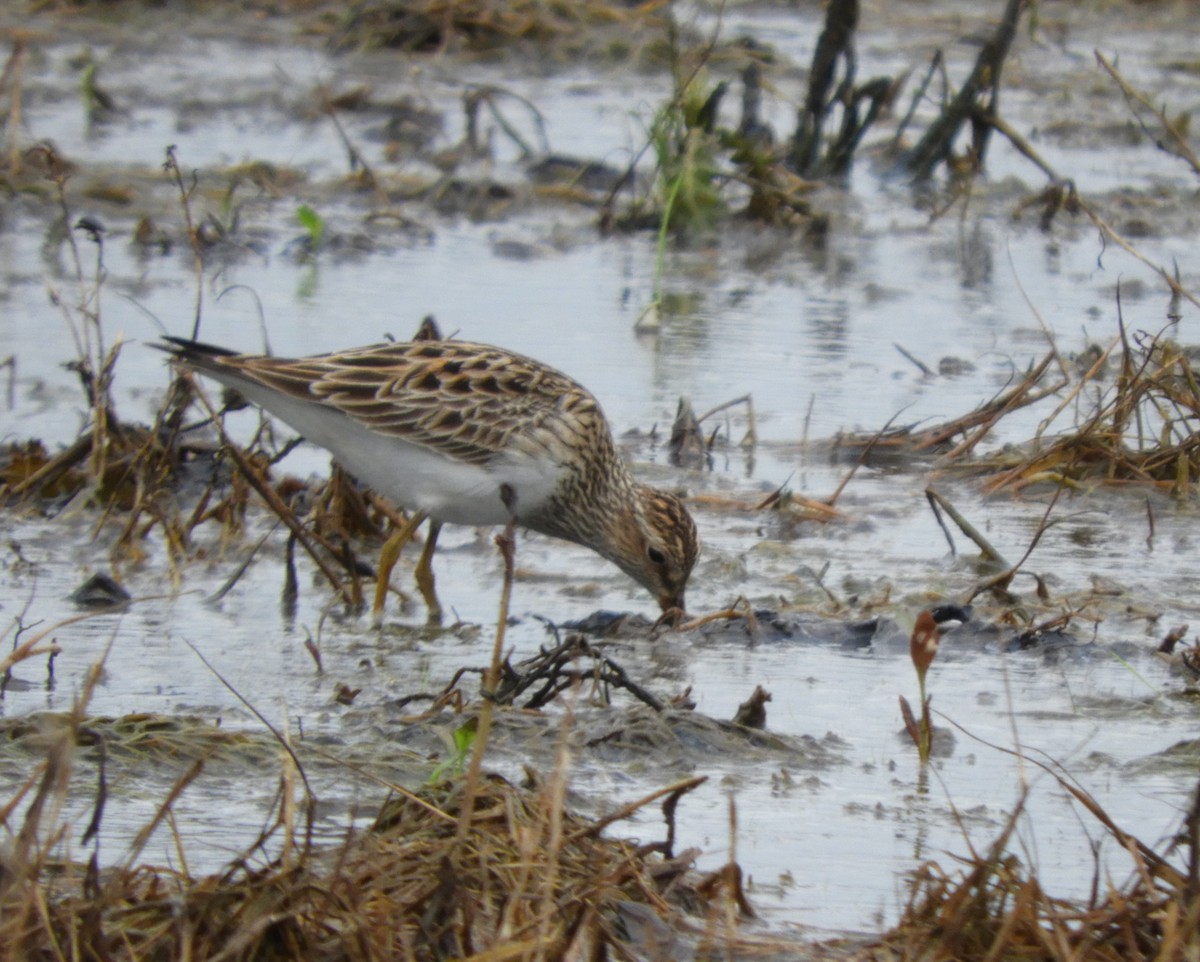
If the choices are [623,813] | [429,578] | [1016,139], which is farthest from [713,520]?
[1016,139]

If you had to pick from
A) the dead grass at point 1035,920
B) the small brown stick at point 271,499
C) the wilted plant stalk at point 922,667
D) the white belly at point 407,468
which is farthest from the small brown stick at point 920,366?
the dead grass at point 1035,920

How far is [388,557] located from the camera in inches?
253

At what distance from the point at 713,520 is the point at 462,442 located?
48.7 inches

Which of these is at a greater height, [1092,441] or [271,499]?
[271,499]

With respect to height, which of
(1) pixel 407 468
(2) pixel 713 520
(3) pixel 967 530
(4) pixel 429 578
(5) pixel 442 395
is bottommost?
(2) pixel 713 520

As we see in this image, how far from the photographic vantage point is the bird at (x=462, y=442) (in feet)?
20.9

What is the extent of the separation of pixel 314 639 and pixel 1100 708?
2189 mm

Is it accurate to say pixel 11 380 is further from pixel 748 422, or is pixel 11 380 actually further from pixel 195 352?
pixel 748 422

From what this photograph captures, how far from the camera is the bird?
6359 millimetres

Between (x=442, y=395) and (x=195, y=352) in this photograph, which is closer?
(x=195, y=352)

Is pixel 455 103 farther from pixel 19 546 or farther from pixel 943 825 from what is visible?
pixel 943 825

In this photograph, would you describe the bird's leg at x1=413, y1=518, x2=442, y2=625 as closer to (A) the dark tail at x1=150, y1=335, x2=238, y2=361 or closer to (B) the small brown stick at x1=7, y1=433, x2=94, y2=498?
(A) the dark tail at x1=150, y1=335, x2=238, y2=361

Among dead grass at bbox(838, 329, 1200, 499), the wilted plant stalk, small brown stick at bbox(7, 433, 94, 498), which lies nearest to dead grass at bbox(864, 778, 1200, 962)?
the wilted plant stalk

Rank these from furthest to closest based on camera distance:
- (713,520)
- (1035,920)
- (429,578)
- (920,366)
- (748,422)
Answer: (920,366)
(748,422)
(713,520)
(429,578)
(1035,920)
